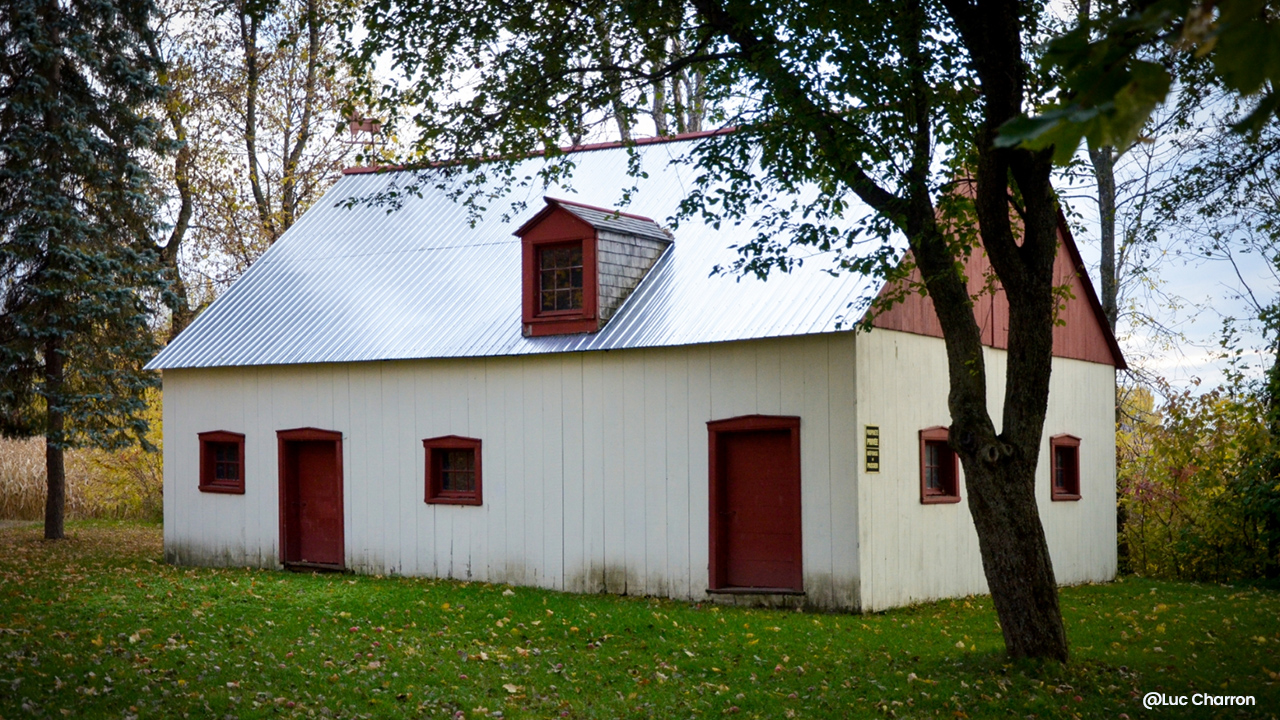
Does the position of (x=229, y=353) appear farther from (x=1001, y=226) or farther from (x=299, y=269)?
(x=1001, y=226)

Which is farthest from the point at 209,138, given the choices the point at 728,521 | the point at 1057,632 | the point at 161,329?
the point at 1057,632

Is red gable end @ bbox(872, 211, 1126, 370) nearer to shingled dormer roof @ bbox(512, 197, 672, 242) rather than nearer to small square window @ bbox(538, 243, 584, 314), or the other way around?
shingled dormer roof @ bbox(512, 197, 672, 242)

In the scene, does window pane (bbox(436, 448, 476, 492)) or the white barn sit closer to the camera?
the white barn

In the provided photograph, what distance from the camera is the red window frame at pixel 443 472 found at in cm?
1698

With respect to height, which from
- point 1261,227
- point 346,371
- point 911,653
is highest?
point 1261,227

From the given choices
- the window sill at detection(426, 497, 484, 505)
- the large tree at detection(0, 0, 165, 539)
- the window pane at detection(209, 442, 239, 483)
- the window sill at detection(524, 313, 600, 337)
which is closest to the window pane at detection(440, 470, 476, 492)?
the window sill at detection(426, 497, 484, 505)

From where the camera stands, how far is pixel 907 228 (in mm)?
11039

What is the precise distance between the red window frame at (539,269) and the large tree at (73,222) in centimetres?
932

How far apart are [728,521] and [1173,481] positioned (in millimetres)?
10528

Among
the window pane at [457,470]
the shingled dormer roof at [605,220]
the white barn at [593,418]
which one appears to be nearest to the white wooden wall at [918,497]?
the white barn at [593,418]

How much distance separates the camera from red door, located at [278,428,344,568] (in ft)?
60.7

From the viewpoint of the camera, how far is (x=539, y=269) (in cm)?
1692

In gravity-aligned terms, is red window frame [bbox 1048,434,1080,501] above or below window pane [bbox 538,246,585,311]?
below

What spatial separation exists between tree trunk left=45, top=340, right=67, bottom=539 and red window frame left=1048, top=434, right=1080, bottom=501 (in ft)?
56.9
